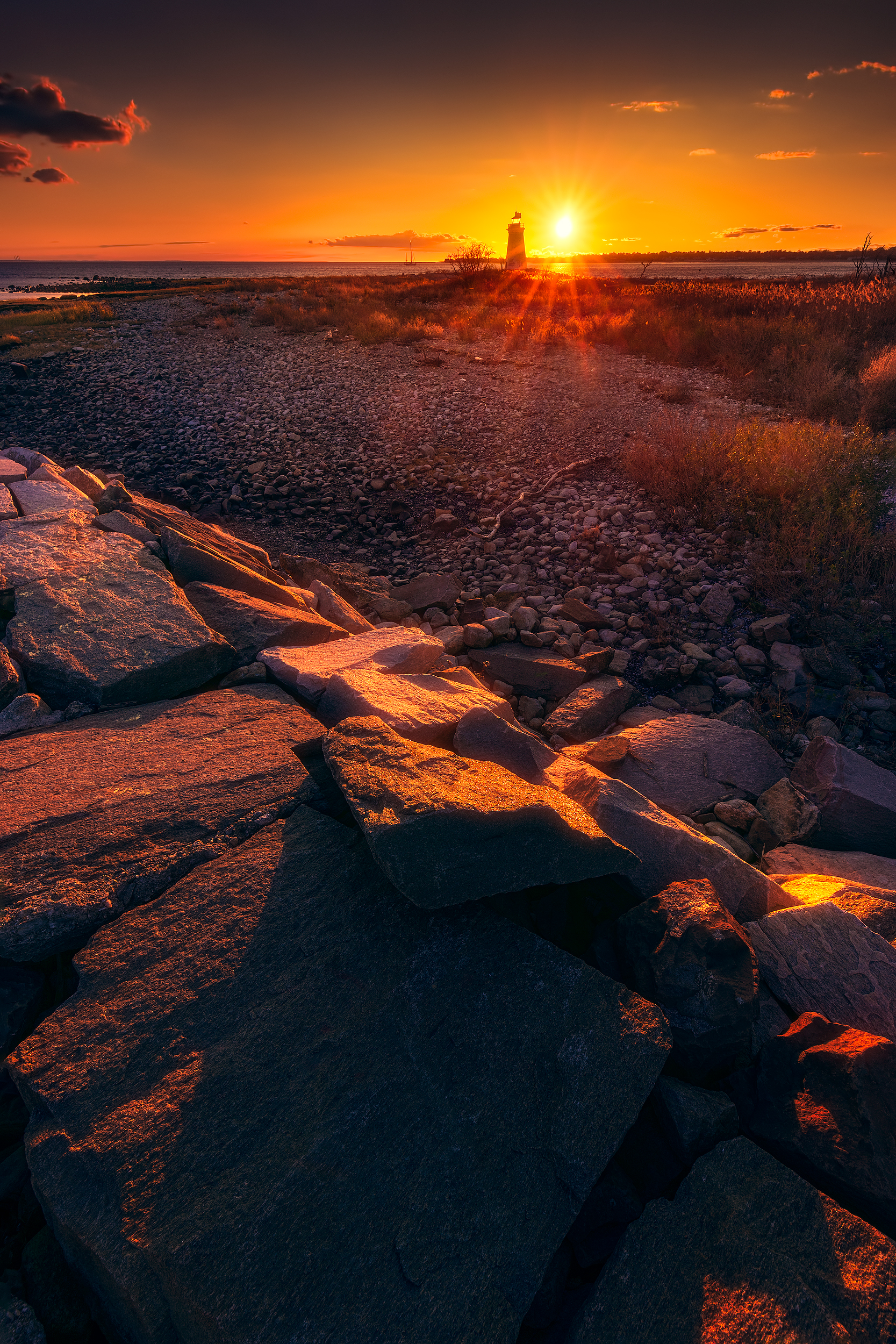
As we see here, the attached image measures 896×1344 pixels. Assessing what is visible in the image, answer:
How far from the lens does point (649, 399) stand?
11.4m

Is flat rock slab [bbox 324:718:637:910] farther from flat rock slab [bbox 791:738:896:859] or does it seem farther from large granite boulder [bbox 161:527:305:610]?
large granite boulder [bbox 161:527:305:610]

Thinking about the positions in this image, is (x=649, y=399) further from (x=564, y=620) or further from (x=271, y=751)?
(x=271, y=751)

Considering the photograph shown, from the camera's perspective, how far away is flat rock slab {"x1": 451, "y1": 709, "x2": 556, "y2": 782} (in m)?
2.71

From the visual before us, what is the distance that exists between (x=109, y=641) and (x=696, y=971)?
2.86 meters

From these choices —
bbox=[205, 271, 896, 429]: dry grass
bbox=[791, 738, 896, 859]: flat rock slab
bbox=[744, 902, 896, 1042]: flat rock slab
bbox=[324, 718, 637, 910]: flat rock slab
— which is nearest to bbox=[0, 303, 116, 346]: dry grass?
bbox=[205, 271, 896, 429]: dry grass

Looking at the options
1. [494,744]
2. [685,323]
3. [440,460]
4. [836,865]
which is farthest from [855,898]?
[685,323]

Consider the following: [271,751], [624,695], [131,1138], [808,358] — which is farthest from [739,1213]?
[808,358]

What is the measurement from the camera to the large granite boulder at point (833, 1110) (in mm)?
1465

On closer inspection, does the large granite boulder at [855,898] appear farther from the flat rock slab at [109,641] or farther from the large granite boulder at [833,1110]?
the flat rock slab at [109,641]

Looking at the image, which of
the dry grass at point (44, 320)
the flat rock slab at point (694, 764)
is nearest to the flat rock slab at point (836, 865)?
the flat rock slab at point (694, 764)

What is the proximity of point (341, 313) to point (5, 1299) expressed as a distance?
936 inches

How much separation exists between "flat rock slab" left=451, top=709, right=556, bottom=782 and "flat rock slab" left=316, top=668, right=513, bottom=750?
0.23 ft

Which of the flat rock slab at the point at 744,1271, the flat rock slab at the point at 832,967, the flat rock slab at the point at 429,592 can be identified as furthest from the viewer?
the flat rock slab at the point at 429,592

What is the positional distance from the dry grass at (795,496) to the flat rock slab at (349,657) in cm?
348
